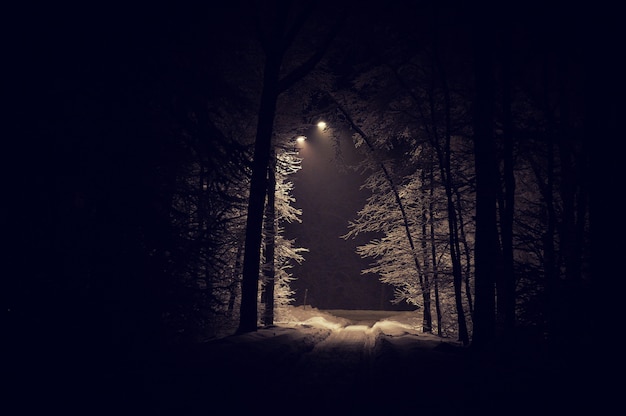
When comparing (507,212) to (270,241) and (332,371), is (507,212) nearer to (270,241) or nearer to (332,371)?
(332,371)

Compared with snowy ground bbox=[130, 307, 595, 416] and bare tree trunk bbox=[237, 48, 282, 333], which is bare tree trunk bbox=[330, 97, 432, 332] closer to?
bare tree trunk bbox=[237, 48, 282, 333]

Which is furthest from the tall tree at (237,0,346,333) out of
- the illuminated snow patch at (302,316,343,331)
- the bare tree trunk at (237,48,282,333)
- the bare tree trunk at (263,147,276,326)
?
the illuminated snow patch at (302,316,343,331)

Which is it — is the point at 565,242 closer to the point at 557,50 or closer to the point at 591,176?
the point at 591,176

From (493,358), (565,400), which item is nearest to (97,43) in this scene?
(565,400)

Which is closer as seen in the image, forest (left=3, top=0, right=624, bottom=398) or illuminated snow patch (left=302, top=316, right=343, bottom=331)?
forest (left=3, top=0, right=624, bottom=398)

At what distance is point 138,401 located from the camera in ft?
9.34

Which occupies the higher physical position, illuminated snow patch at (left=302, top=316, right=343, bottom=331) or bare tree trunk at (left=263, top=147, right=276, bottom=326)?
bare tree trunk at (left=263, top=147, right=276, bottom=326)

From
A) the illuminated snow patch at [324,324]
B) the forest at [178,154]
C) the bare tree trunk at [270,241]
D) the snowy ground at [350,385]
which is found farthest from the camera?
the illuminated snow patch at [324,324]

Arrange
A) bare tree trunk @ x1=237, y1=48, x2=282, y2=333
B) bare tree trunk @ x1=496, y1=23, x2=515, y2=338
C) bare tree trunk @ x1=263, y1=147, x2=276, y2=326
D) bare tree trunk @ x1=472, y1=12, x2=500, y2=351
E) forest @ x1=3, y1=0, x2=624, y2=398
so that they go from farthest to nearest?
bare tree trunk @ x1=263, y1=147, x2=276, y2=326 < bare tree trunk @ x1=237, y1=48, x2=282, y2=333 < bare tree trunk @ x1=496, y1=23, x2=515, y2=338 < bare tree trunk @ x1=472, y1=12, x2=500, y2=351 < forest @ x1=3, y1=0, x2=624, y2=398

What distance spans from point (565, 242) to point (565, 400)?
6.00 meters

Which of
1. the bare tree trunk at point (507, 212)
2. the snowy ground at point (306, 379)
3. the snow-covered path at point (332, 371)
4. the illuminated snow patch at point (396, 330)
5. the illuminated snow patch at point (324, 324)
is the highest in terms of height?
the bare tree trunk at point (507, 212)

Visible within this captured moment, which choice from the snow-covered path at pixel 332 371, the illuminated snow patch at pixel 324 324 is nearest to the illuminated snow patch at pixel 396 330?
the illuminated snow patch at pixel 324 324

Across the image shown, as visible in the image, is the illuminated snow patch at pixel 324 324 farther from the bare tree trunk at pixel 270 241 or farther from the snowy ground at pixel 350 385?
the snowy ground at pixel 350 385

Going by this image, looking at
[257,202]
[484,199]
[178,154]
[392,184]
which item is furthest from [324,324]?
[178,154]
